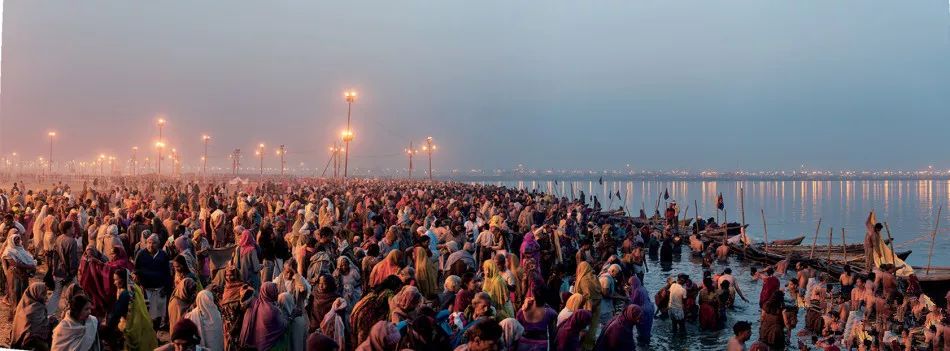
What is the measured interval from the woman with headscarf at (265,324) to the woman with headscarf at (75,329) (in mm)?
1152

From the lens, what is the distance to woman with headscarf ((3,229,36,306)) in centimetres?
828

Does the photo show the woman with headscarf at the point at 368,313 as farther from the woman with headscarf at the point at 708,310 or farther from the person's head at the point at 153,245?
the woman with headscarf at the point at 708,310

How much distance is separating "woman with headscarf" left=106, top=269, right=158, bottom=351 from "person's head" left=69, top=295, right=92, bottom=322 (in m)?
1.17

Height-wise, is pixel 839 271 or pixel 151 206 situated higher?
pixel 151 206

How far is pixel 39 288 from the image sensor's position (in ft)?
19.7

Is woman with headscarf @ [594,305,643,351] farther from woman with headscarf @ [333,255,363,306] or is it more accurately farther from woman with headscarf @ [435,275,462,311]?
woman with headscarf @ [333,255,363,306]

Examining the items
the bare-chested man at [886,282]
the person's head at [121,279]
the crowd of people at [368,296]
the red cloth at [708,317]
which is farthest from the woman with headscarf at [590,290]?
the bare-chested man at [886,282]

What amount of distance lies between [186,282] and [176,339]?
2.18m

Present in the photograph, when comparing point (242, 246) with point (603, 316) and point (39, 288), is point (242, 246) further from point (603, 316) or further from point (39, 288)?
point (603, 316)

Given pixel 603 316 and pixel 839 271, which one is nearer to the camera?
pixel 603 316

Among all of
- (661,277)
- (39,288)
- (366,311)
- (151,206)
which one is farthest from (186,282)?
(661,277)

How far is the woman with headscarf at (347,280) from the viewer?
781cm

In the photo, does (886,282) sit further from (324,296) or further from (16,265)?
(16,265)

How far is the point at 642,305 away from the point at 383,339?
207 inches
